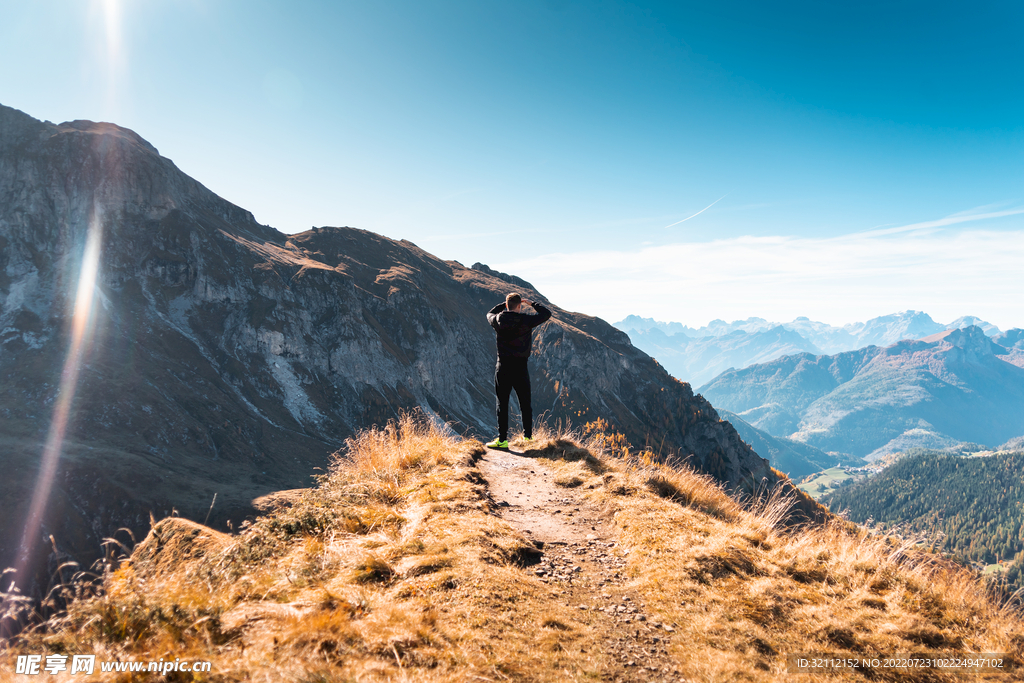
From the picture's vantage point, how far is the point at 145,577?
188 inches

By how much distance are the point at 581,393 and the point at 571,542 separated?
151 meters

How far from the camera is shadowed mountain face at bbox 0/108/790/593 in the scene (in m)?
62.4

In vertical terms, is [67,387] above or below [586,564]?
below

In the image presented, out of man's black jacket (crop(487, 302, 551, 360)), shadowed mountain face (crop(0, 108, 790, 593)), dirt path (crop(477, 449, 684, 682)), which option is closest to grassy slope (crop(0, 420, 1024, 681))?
dirt path (crop(477, 449, 684, 682))

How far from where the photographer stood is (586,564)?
256 inches

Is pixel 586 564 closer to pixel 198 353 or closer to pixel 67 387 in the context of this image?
pixel 67 387

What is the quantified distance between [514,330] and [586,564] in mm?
6762

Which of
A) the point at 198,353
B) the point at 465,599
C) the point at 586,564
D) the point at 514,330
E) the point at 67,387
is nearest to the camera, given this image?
the point at 465,599

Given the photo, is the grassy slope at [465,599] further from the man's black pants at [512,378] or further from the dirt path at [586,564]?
the man's black pants at [512,378]

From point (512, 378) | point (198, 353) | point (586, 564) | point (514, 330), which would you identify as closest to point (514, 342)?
point (514, 330)

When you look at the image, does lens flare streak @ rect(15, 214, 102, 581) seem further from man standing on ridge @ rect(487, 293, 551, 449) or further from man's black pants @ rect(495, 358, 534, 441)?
man standing on ridge @ rect(487, 293, 551, 449)

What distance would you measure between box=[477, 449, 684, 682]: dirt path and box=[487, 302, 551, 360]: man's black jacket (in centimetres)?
317

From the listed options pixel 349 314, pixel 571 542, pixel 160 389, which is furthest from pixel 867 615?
pixel 349 314

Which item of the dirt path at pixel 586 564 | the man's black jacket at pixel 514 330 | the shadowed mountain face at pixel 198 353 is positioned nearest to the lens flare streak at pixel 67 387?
the shadowed mountain face at pixel 198 353
